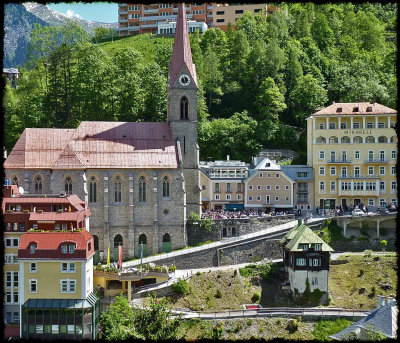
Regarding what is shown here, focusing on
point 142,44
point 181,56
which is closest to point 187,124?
point 181,56

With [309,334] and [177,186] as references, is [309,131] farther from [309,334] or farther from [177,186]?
[309,334]

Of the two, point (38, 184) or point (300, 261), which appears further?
point (38, 184)

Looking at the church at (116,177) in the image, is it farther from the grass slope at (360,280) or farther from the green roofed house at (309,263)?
the grass slope at (360,280)

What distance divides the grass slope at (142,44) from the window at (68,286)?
81013mm

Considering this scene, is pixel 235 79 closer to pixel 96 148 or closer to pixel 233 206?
pixel 233 206

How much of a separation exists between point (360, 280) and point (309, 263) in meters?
6.87

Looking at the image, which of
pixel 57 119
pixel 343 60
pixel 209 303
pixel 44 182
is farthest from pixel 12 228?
pixel 343 60

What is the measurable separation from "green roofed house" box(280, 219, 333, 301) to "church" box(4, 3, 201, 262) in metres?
13.8

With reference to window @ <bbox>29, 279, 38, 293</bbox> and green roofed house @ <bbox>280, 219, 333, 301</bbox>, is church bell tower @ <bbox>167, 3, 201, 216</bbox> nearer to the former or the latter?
green roofed house @ <bbox>280, 219, 333, 301</bbox>

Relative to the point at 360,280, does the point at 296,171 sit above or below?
above

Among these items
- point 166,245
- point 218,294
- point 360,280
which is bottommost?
point 218,294

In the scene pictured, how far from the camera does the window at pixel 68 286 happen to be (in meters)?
51.4

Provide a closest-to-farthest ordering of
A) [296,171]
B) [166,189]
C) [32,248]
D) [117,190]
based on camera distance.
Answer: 1. [32,248]
2. [117,190]
3. [166,189]
4. [296,171]

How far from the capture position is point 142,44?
142 meters
